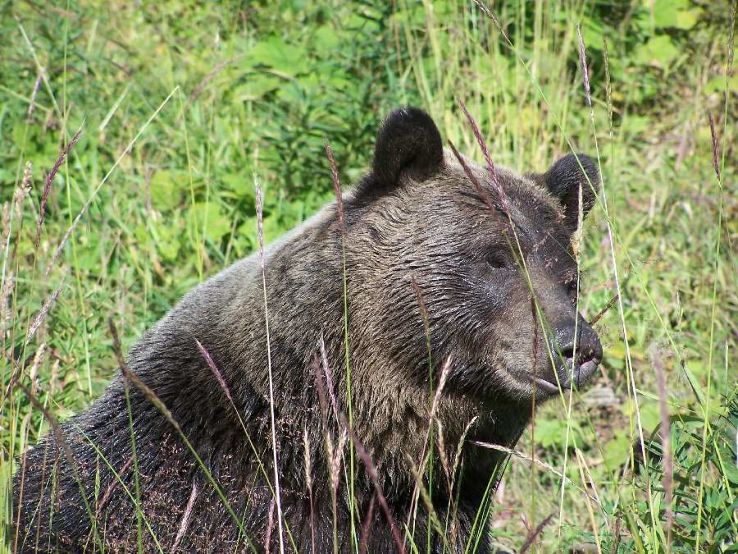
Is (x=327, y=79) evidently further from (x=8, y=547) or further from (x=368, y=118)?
(x=8, y=547)

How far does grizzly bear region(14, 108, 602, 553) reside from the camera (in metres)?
3.55

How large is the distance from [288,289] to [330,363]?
1.08 feet

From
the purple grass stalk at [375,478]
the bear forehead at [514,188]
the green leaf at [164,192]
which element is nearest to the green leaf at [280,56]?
the green leaf at [164,192]

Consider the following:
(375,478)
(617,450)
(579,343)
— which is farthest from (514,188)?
(617,450)

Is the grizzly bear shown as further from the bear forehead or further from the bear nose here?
the bear nose

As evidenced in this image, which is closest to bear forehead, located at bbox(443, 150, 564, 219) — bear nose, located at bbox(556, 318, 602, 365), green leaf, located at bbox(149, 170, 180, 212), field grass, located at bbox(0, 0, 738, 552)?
bear nose, located at bbox(556, 318, 602, 365)

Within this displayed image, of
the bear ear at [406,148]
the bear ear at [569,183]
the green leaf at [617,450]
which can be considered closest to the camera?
the bear ear at [406,148]

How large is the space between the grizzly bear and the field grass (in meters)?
1.37

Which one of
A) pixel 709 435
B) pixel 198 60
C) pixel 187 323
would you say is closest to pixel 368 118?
pixel 198 60

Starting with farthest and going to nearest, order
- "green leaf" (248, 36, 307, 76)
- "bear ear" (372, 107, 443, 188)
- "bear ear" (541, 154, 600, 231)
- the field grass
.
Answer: "green leaf" (248, 36, 307, 76) < the field grass < "bear ear" (541, 154, 600, 231) < "bear ear" (372, 107, 443, 188)

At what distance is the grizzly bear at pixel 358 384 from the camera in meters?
3.55

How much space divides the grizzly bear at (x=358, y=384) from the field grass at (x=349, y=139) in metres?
1.37

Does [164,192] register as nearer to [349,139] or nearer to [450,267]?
[349,139]

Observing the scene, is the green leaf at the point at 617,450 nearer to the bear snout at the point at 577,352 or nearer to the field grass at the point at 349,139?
the field grass at the point at 349,139
